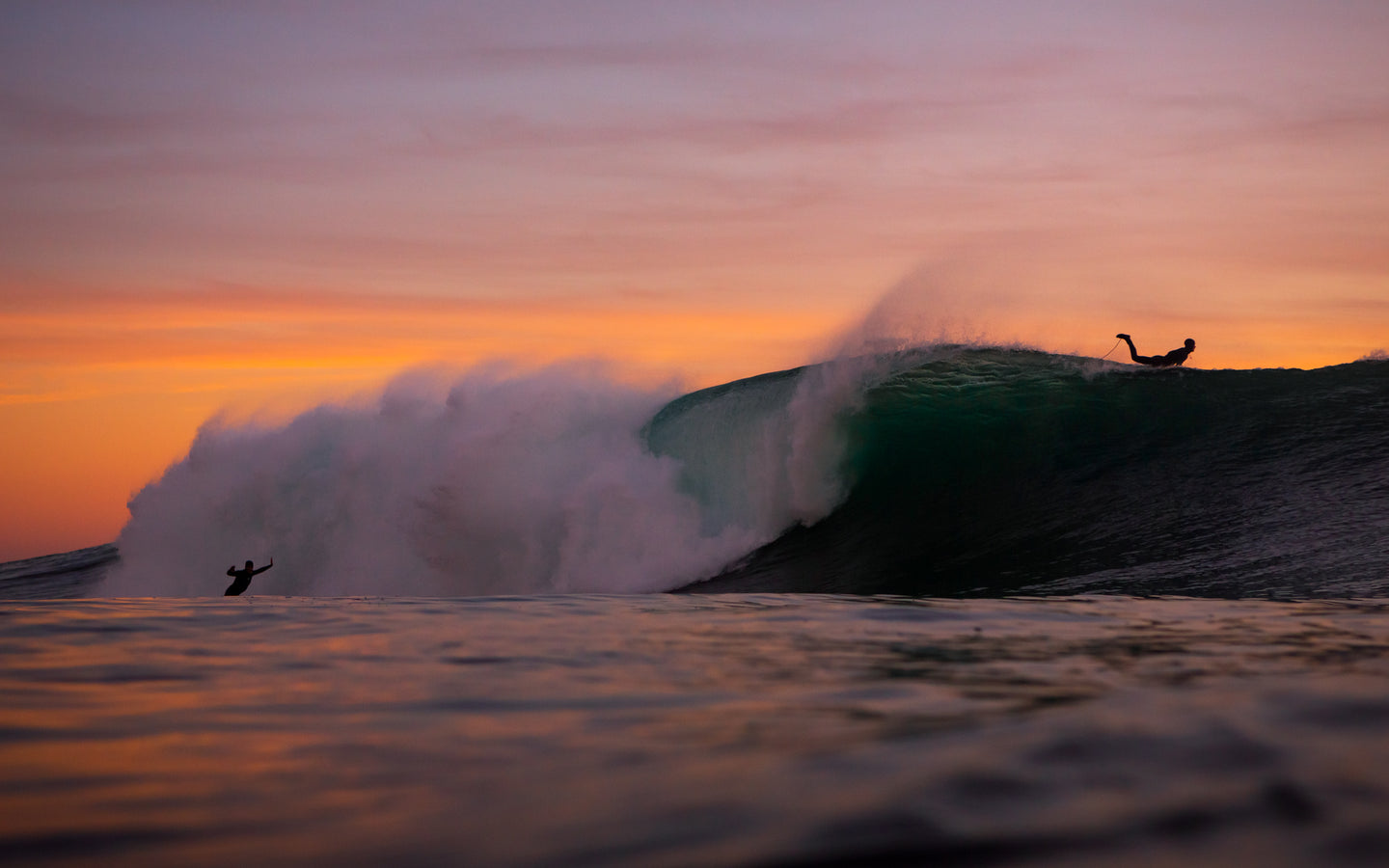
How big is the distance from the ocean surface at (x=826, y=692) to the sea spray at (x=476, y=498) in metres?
0.19

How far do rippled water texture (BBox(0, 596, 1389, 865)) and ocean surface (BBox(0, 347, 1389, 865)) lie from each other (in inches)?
0.5

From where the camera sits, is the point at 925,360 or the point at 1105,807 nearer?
the point at 1105,807

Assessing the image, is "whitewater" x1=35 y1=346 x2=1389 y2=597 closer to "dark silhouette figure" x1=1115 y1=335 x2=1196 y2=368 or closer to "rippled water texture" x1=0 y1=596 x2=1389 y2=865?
"dark silhouette figure" x1=1115 y1=335 x2=1196 y2=368

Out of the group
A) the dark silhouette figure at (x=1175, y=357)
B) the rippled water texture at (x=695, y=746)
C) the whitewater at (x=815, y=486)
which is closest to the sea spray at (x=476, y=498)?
the whitewater at (x=815, y=486)

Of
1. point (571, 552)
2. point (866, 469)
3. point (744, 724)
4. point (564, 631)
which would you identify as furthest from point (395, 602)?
point (866, 469)

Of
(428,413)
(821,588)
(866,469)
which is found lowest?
(821,588)

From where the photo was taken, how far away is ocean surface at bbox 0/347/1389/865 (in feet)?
6.57

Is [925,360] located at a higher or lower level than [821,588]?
higher

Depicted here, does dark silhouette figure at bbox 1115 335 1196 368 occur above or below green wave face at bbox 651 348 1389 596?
above

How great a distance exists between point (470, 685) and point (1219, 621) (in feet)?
12.0

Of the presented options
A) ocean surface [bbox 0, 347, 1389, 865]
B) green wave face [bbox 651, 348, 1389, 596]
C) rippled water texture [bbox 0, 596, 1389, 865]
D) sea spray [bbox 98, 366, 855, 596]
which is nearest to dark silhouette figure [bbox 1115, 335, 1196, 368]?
green wave face [bbox 651, 348, 1389, 596]

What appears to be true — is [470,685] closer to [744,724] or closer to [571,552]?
[744,724]

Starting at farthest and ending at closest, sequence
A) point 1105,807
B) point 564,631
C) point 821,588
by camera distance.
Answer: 1. point 821,588
2. point 564,631
3. point 1105,807

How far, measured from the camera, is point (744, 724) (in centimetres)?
293
